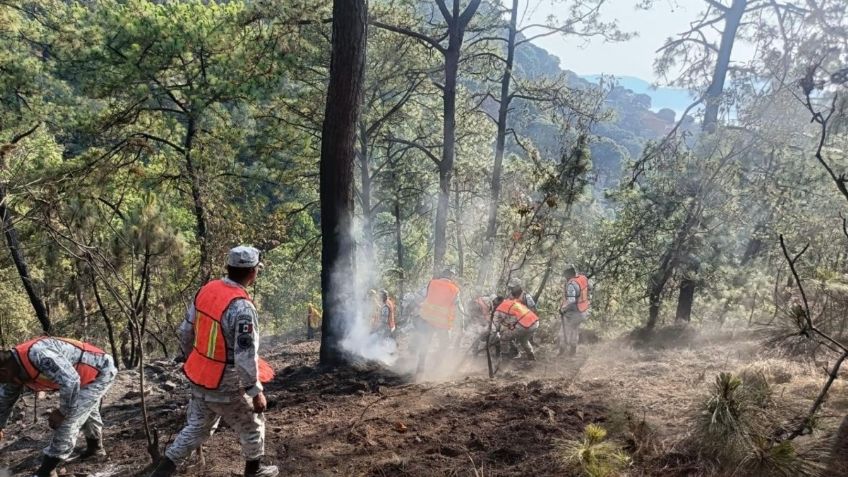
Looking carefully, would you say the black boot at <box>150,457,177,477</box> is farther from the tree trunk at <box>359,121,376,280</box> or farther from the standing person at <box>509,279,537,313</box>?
the tree trunk at <box>359,121,376,280</box>

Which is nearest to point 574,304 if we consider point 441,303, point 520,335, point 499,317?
point 520,335

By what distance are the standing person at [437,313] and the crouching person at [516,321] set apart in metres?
0.89

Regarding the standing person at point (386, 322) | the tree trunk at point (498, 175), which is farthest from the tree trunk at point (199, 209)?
the tree trunk at point (498, 175)

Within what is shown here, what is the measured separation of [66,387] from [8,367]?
448mm

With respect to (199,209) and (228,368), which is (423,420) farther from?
(199,209)

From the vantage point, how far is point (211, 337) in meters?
3.69

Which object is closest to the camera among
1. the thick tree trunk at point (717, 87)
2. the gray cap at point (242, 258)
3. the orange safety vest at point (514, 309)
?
the gray cap at point (242, 258)

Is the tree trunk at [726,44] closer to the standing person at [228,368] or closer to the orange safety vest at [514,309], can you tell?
the orange safety vest at [514,309]

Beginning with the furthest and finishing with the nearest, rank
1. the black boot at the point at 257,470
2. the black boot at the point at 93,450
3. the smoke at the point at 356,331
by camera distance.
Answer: the smoke at the point at 356,331, the black boot at the point at 93,450, the black boot at the point at 257,470

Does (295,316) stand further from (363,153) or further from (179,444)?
(179,444)

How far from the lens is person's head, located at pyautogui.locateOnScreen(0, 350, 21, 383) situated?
12.7 feet

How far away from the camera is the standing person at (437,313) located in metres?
8.01

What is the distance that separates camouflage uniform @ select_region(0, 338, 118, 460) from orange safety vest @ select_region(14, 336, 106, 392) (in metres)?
0.03

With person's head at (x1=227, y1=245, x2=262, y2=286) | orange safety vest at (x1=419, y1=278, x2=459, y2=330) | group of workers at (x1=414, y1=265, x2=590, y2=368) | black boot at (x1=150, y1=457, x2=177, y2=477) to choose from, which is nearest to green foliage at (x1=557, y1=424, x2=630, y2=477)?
person's head at (x1=227, y1=245, x2=262, y2=286)
